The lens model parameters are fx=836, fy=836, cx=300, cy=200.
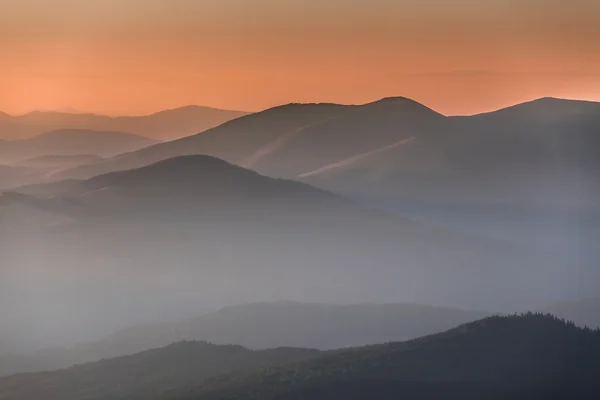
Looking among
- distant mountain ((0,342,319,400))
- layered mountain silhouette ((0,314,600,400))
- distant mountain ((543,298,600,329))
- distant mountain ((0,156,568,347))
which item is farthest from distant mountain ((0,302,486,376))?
layered mountain silhouette ((0,314,600,400))

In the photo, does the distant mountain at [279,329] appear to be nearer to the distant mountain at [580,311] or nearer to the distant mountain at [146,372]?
the distant mountain at [580,311]

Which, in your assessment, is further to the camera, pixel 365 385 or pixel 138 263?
pixel 138 263

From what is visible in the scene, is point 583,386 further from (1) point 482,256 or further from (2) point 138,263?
(1) point 482,256

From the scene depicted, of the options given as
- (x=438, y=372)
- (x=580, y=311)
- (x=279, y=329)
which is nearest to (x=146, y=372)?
(x=438, y=372)

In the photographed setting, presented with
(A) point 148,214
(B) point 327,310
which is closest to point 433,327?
(B) point 327,310

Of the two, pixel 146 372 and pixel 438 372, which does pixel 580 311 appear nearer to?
pixel 146 372
